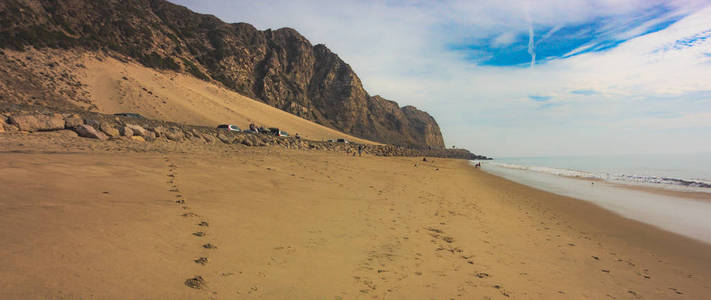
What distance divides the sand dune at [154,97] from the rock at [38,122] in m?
17.7

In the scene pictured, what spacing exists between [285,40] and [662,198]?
102 meters

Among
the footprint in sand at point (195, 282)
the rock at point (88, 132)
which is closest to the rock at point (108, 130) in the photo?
the rock at point (88, 132)

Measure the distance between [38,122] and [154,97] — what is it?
76.5ft

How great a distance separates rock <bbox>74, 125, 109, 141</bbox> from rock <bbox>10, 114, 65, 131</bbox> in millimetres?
701

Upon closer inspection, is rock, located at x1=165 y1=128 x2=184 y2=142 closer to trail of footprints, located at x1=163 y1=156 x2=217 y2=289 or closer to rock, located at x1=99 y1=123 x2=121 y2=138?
rock, located at x1=99 y1=123 x2=121 y2=138

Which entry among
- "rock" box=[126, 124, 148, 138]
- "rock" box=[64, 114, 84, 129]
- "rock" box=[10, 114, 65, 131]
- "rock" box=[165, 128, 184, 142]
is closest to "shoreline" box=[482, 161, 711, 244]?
"rock" box=[165, 128, 184, 142]

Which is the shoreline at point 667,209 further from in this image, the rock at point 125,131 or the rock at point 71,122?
the rock at point 71,122

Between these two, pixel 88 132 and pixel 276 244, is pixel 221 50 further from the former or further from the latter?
pixel 276 244

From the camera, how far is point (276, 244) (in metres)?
5.03

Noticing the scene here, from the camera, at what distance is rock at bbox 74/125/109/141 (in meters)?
12.6

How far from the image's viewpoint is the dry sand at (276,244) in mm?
3191

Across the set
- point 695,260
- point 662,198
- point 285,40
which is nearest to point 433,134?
point 285,40

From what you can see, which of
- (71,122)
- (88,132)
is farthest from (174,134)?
(71,122)

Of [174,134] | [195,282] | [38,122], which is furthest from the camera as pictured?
[174,134]
